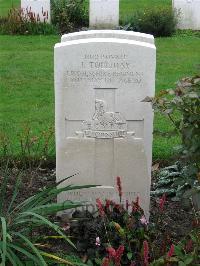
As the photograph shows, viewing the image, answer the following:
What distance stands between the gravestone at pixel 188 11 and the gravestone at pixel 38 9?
2.61 m

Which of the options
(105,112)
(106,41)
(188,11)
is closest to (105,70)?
(106,41)

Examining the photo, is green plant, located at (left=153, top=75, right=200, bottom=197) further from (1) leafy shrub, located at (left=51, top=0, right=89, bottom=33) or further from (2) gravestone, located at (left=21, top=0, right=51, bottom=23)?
(2) gravestone, located at (left=21, top=0, right=51, bottom=23)

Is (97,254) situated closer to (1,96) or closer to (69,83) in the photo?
(69,83)

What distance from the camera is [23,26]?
1298 centimetres

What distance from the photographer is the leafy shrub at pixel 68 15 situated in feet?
43.9

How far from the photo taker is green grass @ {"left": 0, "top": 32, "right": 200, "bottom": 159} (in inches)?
289

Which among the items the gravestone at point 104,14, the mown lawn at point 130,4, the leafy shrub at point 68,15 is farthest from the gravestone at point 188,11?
the mown lawn at point 130,4

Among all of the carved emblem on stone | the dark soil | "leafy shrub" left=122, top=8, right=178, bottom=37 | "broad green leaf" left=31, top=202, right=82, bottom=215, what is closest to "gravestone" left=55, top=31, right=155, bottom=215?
the carved emblem on stone

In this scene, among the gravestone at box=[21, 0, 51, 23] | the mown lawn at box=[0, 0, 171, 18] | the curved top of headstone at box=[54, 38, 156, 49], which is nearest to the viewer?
the curved top of headstone at box=[54, 38, 156, 49]

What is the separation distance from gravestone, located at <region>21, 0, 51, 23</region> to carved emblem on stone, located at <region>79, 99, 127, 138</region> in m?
8.78

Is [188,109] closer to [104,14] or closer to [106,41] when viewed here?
[106,41]

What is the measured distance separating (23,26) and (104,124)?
28.0ft

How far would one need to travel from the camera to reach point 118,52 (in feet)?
15.2

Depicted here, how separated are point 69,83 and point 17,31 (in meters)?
8.48
